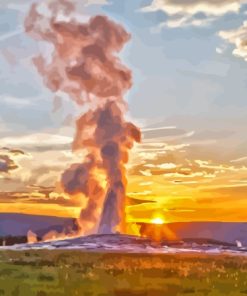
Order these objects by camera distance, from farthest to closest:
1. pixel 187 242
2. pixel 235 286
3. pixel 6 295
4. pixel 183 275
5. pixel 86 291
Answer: pixel 187 242, pixel 183 275, pixel 235 286, pixel 86 291, pixel 6 295

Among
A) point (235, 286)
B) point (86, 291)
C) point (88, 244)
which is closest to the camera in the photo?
point (86, 291)

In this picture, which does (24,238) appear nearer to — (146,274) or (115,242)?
(115,242)

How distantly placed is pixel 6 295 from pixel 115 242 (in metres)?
100

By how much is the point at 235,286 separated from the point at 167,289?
5277 millimetres

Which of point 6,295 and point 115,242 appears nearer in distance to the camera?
point 6,295

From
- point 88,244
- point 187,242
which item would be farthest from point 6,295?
point 187,242

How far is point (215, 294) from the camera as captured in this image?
37.1 metres

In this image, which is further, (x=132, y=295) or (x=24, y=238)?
(x=24, y=238)

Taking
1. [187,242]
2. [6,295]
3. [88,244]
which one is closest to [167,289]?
[6,295]

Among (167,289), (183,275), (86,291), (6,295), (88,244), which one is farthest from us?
(88,244)

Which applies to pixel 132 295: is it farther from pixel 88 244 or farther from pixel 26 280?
pixel 88 244

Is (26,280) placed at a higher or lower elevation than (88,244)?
lower

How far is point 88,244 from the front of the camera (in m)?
131

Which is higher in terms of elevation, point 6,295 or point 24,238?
point 24,238
